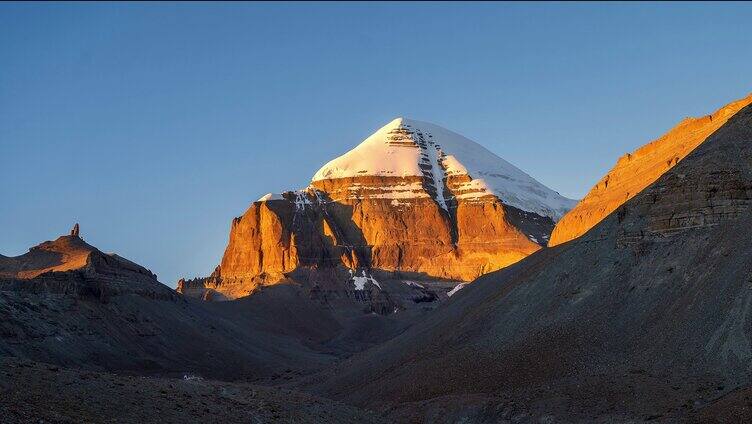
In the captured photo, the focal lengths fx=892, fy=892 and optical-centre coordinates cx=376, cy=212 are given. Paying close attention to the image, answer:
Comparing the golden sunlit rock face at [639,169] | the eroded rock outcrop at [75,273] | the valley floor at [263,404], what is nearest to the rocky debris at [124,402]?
the valley floor at [263,404]

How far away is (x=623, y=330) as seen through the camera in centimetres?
4628

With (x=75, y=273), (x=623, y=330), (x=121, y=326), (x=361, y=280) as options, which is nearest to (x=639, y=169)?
(x=623, y=330)

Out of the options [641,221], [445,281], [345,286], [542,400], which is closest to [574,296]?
[641,221]

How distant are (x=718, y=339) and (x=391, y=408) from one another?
61.3 feet

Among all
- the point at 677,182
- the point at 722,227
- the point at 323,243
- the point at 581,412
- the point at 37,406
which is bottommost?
the point at 581,412

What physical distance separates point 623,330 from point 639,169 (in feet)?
138

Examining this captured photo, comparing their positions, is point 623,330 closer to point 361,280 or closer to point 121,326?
point 121,326

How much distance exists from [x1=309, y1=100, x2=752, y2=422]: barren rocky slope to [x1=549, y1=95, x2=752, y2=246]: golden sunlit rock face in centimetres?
1884

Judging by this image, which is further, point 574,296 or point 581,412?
point 574,296

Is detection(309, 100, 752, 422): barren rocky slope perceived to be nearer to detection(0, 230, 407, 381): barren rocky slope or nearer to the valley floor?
the valley floor

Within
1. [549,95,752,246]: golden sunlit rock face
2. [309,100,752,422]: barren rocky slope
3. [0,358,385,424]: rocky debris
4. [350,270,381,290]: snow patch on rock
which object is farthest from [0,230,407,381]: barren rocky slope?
[350,270,381,290]: snow patch on rock

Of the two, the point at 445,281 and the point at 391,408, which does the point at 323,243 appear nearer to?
the point at 445,281

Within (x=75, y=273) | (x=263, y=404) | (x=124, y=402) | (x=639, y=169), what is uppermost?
(x=639, y=169)

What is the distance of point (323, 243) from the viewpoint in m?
197
